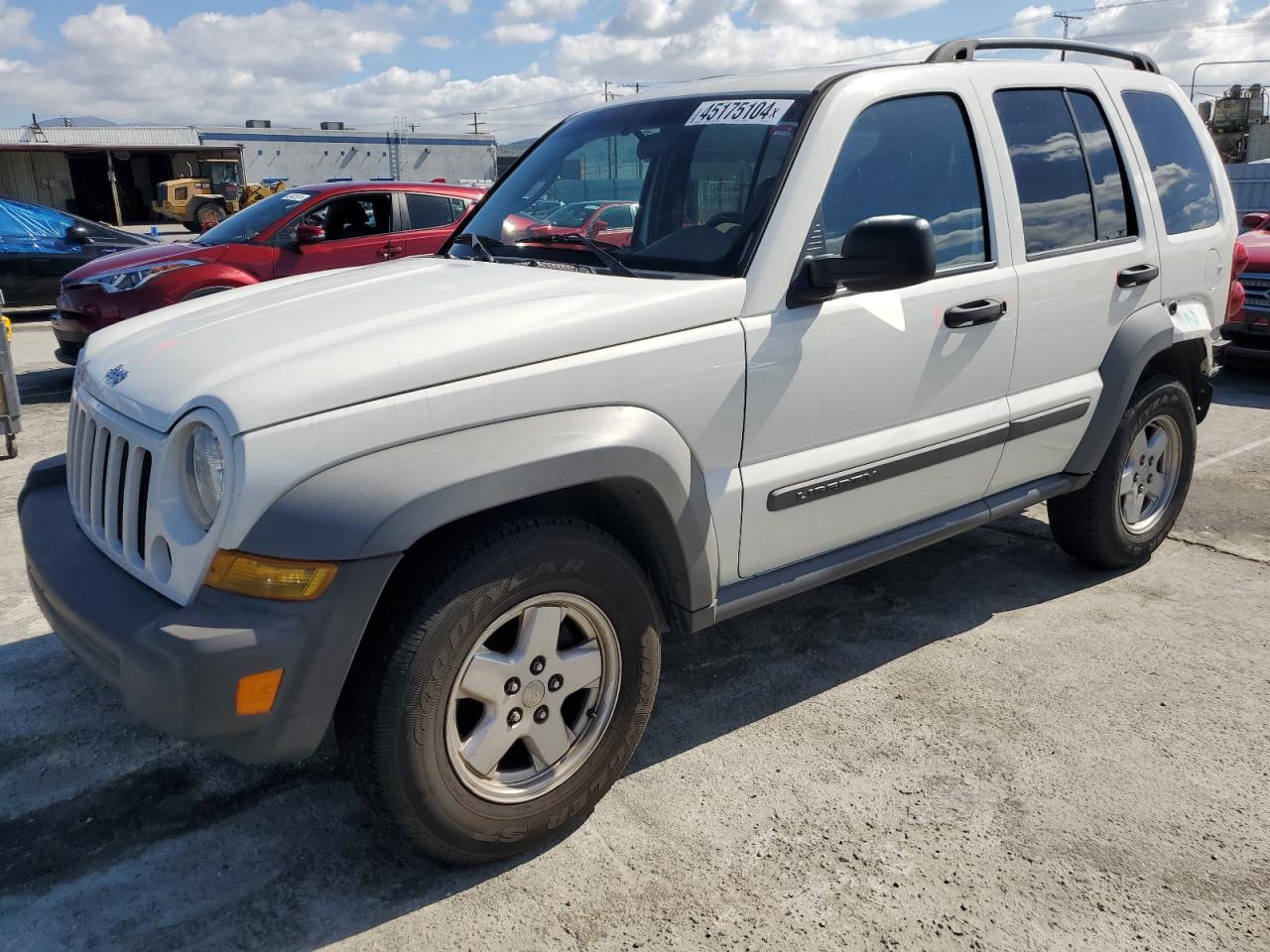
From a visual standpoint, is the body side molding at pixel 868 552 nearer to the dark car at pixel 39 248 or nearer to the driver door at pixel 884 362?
the driver door at pixel 884 362

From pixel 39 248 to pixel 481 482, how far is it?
1158 cm

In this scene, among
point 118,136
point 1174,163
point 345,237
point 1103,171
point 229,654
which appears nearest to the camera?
point 229,654

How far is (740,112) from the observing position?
3180 mm

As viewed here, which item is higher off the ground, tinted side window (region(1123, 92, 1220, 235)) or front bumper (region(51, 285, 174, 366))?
tinted side window (region(1123, 92, 1220, 235))

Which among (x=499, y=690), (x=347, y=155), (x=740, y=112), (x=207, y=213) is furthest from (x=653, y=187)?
(x=347, y=155)

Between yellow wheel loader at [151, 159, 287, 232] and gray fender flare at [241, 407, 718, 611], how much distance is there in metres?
35.7

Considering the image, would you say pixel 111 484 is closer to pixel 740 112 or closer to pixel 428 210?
pixel 740 112

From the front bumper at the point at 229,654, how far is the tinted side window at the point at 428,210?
728 cm

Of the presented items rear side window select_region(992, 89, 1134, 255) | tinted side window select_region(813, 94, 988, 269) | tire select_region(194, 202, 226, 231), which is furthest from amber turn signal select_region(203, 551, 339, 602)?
tire select_region(194, 202, 226, 231)

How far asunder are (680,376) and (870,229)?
2.13 ft

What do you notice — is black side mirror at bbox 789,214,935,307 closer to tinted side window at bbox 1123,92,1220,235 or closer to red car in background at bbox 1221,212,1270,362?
tinted side window at bbox 1123,92,1220,235

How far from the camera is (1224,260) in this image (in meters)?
4.47

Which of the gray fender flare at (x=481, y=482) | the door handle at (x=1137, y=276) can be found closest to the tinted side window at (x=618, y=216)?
the gray fender flare at (x=481, y=482)

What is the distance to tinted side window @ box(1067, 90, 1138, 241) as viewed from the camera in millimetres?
3826
